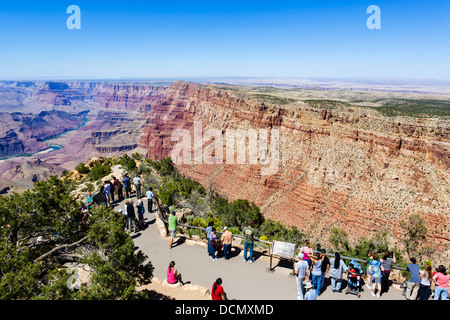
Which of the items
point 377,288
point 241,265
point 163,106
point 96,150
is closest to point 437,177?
point 377,288

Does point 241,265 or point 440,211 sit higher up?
point 241,265

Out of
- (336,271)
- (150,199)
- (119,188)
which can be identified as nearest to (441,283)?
(336,271)

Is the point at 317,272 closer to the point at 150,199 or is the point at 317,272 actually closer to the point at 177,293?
the point at 177,293

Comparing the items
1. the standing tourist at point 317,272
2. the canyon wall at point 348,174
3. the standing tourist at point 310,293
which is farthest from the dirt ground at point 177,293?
the canyon wall at point 348,174

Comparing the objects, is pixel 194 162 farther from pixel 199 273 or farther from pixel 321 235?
pixel 199 273

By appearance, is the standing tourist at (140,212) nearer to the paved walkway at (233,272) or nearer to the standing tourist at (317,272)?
the paved walkway at (233,272)
